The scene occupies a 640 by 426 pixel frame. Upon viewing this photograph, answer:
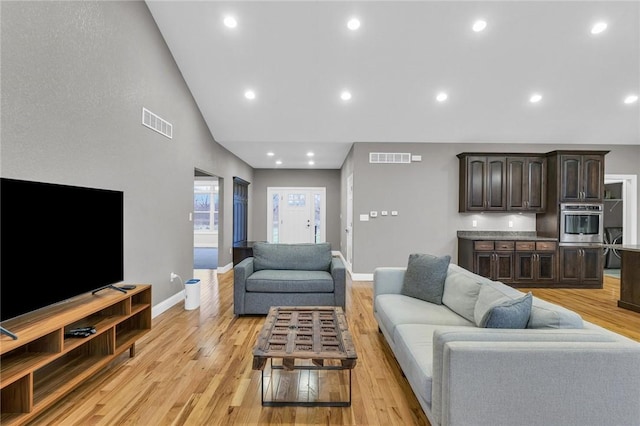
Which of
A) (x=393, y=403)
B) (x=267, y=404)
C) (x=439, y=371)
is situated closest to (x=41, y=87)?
(x=267, y=404)

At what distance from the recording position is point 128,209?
3285mm

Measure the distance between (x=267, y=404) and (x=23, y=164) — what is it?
2243 millimetres

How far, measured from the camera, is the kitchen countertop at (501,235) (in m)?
5.34

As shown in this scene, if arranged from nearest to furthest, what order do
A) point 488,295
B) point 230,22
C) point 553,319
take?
point 553,319
point 488,295
point 230,22

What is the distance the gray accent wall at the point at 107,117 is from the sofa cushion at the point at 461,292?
2.86 meters

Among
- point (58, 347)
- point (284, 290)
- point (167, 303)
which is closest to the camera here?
point (58, 347)

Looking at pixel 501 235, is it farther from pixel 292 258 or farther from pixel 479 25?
pixel 292 258

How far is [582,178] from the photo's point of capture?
5.36 m

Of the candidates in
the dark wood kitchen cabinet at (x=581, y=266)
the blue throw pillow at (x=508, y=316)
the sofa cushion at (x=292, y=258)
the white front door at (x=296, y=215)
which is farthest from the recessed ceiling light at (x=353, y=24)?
the white front door at (x=296, y=215)

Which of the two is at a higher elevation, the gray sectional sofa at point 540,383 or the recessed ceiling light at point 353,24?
the recessed ceiling light at point 353,24

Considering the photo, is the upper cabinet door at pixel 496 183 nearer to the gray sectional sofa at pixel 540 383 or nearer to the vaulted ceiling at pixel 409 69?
the vaulted ceiling at pixel 409 69

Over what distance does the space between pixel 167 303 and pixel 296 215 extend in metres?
5.61

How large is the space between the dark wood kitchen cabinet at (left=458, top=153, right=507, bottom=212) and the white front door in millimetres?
4530

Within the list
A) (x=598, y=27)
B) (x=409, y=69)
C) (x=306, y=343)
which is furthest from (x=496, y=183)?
(x=306, y=343)
